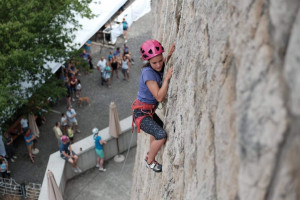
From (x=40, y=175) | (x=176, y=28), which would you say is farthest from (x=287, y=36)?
(x=40, y=175)

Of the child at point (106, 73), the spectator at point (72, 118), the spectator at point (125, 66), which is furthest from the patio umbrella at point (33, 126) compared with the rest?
the spectator at point (125, 66)

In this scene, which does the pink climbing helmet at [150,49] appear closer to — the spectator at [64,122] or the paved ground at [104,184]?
the paved ground at [104,184]

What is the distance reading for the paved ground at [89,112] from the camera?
1508 cm

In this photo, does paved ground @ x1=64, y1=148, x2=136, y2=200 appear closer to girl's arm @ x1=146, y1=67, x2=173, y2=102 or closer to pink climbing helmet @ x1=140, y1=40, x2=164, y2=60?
girl's arm @ x1=146, y1=67, x2=173, y2=102

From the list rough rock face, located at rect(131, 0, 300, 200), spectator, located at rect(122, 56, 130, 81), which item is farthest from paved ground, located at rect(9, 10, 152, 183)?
rough rock face, located at rect(131, 0, 300, 200)

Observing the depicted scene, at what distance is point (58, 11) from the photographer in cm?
1524

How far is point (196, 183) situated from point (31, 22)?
11.6m

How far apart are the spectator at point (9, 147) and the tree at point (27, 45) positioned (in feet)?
5.83

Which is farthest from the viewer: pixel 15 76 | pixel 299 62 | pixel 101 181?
pixel 101 181

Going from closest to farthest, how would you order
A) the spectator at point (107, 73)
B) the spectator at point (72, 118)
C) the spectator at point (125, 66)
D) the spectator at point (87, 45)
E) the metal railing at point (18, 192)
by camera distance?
the metal railing at point (18, 192), the spectator at point (72, 118), the spectator at point (107, 73), the spectator at point (125, 66), the spectator at point (87, 45)

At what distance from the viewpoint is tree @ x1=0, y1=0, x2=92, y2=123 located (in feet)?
43.0

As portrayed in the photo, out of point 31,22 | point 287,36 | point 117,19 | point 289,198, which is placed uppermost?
point 287,36

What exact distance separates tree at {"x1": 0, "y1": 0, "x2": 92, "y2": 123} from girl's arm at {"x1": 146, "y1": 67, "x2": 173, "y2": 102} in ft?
25.6

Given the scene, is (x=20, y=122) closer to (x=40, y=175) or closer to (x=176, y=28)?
(x=40, y=175)
